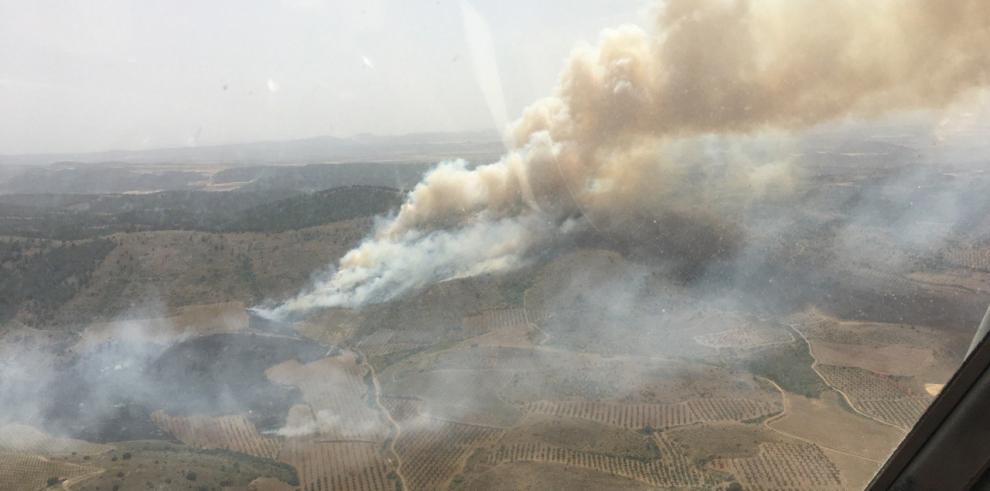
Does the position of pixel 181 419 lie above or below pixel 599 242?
below

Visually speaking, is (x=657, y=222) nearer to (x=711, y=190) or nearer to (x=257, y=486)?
(x=711, y=190)

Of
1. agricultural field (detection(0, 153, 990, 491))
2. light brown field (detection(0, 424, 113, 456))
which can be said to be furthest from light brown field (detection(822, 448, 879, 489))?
light brown field (detection(0, 424, 113, 456))

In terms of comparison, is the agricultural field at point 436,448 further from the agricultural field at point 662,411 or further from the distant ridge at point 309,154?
the distant ridge at point 309,154

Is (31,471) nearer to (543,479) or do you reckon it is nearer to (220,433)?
(220,433)

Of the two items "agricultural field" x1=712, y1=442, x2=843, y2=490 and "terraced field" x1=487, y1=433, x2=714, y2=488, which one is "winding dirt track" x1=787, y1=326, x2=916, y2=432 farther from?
"terraced field" x1=487, y1=433, x2=714, y2=488

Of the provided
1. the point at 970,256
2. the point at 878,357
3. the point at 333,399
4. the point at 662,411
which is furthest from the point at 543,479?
the point at 970,256

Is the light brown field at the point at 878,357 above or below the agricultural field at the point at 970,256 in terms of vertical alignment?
below

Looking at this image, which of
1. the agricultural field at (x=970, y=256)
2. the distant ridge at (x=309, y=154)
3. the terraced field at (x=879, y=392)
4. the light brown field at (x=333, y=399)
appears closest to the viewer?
the terraced field at (x=879, y=392)

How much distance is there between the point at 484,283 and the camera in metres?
52.5

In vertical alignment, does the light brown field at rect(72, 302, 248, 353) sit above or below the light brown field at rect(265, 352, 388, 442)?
above

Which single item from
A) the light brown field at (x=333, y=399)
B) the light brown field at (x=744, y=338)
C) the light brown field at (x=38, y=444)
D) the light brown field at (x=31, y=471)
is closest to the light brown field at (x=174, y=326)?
the light brown field at (x=333, y=399)

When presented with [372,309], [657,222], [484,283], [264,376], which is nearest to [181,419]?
[264,376]

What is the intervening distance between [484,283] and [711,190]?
28.0 meters

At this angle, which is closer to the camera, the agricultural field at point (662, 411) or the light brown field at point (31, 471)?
the light brown field at point (31, 471)
